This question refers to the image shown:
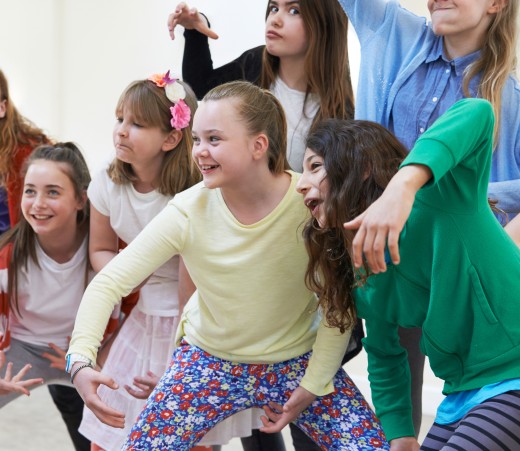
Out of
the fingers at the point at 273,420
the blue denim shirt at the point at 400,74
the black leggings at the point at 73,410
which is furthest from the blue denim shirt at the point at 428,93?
the black leggings at the point at 73,410

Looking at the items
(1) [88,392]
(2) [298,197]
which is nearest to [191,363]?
(1) [88,392]

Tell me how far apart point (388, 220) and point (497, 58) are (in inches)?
29.5

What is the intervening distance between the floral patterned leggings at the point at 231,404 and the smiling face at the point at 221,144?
39cm

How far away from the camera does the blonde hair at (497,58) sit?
1.84 metres

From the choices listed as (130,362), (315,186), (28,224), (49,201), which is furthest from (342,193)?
(28,224)

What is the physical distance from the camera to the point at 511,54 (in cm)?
188

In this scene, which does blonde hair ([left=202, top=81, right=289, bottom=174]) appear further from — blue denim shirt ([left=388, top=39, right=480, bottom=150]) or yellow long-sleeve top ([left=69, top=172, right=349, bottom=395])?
blue denim shirt ([left=388, top=39, right=480, bottom=150])

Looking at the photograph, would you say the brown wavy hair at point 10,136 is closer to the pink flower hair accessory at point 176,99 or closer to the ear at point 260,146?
the pink flower hair accessory at point 176,99

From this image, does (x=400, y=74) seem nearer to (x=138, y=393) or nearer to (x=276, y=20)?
(x=276, y=20)

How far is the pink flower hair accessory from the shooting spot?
83.8 inches

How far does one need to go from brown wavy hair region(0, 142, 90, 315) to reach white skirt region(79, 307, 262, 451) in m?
0.24

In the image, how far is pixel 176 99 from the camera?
2150mm

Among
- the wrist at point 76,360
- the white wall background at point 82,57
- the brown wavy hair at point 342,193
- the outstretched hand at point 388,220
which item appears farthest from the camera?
the white wall background at point 82,57

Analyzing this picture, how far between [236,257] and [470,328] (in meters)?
0.52
